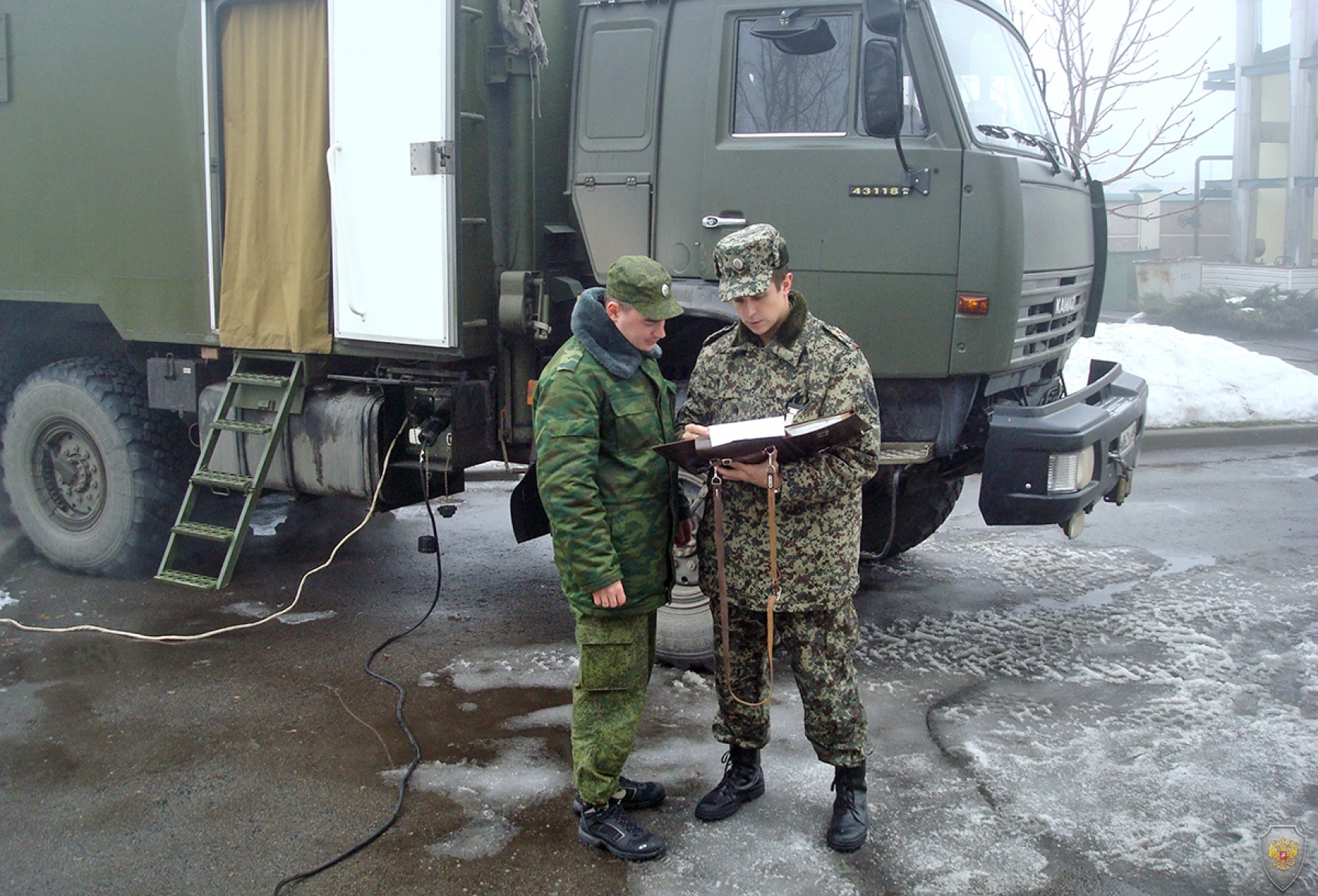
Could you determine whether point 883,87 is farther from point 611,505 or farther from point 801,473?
point 611,505

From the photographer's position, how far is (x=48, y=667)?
4949mm

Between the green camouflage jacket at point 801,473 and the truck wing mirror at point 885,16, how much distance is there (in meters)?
1.62

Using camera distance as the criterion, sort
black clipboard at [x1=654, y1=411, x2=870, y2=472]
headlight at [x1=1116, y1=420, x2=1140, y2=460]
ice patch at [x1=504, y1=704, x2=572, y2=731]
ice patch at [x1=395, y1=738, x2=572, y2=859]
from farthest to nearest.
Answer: headlight at [x1=1116, y1=420, x2=1140, y2=460]
ice patch at [x1=504, y1=704, x2=572, y2=731]
ice patch at [x1=395, y1=738, x2=572, y2=859]
black clipboard at [x1=654, y1=411, x2=870, y2=472]

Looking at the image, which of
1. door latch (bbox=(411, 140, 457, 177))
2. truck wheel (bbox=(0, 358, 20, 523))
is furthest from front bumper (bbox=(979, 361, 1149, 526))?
truck wheel (bbox=(0, 358, 20, 523))

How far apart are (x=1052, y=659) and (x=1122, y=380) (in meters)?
1.66

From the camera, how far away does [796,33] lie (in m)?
4.66

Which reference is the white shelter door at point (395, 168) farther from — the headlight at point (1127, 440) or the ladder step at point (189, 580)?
the headlight at point (1127, 440)

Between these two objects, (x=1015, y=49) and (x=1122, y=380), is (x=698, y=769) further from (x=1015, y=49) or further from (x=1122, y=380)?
(x=1015, y=49)

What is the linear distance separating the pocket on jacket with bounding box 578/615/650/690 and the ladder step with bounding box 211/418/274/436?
9.44 ft

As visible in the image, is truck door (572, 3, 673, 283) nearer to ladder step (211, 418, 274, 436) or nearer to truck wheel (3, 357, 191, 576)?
ladder step (211, 418, 274, 436)

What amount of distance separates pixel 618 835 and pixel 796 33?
3.17 meters

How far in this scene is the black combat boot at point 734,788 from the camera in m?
3.55

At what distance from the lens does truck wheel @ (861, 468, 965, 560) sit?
520cm

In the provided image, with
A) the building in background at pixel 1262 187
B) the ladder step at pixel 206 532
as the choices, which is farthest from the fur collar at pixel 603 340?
the building in background at pixel 1262 187
